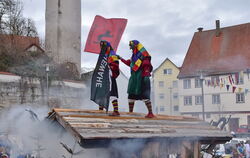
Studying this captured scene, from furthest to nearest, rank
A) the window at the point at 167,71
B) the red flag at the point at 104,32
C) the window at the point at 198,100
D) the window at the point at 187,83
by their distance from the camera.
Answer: the window at the point at 167,71 < the window at the point at 187,83 < the window at the point at 198,100 < the red flag at the point at 104,32

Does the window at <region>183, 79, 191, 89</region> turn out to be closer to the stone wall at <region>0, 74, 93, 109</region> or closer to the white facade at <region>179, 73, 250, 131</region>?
the white facade at <region>179, 73, 250, 131</region>

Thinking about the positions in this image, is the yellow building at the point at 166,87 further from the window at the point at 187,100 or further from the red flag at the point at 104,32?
the red flag at the point at 104,32

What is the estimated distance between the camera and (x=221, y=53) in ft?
133

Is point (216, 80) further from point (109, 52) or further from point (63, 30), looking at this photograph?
point (109, 52)

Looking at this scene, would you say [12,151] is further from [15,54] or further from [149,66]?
[15,54]

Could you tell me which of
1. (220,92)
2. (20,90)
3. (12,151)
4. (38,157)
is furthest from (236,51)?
(38,157)

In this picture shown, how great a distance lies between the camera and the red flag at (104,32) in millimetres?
7914

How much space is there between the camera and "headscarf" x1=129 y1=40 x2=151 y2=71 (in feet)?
25.2

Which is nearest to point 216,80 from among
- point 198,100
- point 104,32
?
point 198,100

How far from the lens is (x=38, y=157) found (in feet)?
23.8

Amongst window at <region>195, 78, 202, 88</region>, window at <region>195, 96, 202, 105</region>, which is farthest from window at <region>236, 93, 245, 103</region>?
window at <region>195, 78, 202, 88</region>

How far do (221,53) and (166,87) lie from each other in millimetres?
17771

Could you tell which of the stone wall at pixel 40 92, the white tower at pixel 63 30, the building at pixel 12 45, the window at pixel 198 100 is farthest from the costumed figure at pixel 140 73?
the window at pixel 198 100

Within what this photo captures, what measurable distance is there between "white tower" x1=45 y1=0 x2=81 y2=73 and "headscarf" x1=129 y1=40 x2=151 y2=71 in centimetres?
2127
